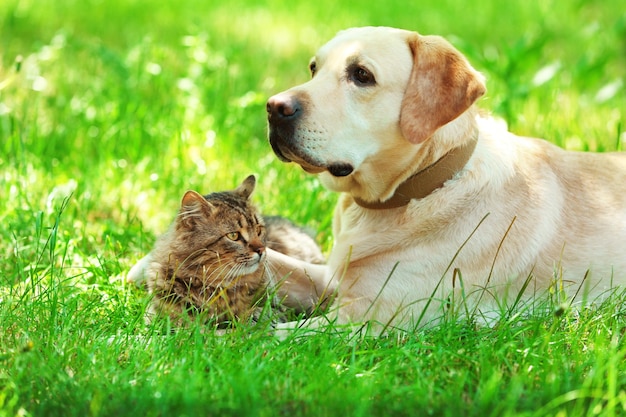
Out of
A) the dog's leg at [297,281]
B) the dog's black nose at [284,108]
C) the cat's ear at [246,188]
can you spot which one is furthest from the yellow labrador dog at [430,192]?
the cat's ear at [246,188]

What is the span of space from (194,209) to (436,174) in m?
1.06

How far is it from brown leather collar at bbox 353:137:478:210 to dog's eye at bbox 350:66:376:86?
0.45 metres

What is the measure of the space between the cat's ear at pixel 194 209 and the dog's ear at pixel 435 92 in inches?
35.7

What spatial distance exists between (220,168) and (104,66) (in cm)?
182

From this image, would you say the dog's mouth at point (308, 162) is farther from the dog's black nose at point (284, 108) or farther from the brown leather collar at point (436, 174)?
the brown leather collar at point (436, 174)

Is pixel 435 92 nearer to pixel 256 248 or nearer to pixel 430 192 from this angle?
pixel 430 192

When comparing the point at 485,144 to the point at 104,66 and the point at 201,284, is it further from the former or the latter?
the point at 104,66

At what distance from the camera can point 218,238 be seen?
3.64 metres

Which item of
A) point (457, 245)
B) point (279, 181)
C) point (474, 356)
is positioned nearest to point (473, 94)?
point (457, 245)

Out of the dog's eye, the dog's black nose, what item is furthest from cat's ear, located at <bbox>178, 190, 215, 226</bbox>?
the dog's eye

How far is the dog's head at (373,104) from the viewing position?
3.48 m

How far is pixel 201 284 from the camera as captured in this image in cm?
360

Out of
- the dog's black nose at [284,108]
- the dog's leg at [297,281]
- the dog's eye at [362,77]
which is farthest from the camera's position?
the dog's leg at [297,281]

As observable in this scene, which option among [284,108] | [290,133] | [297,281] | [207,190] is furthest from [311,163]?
[207,190]
